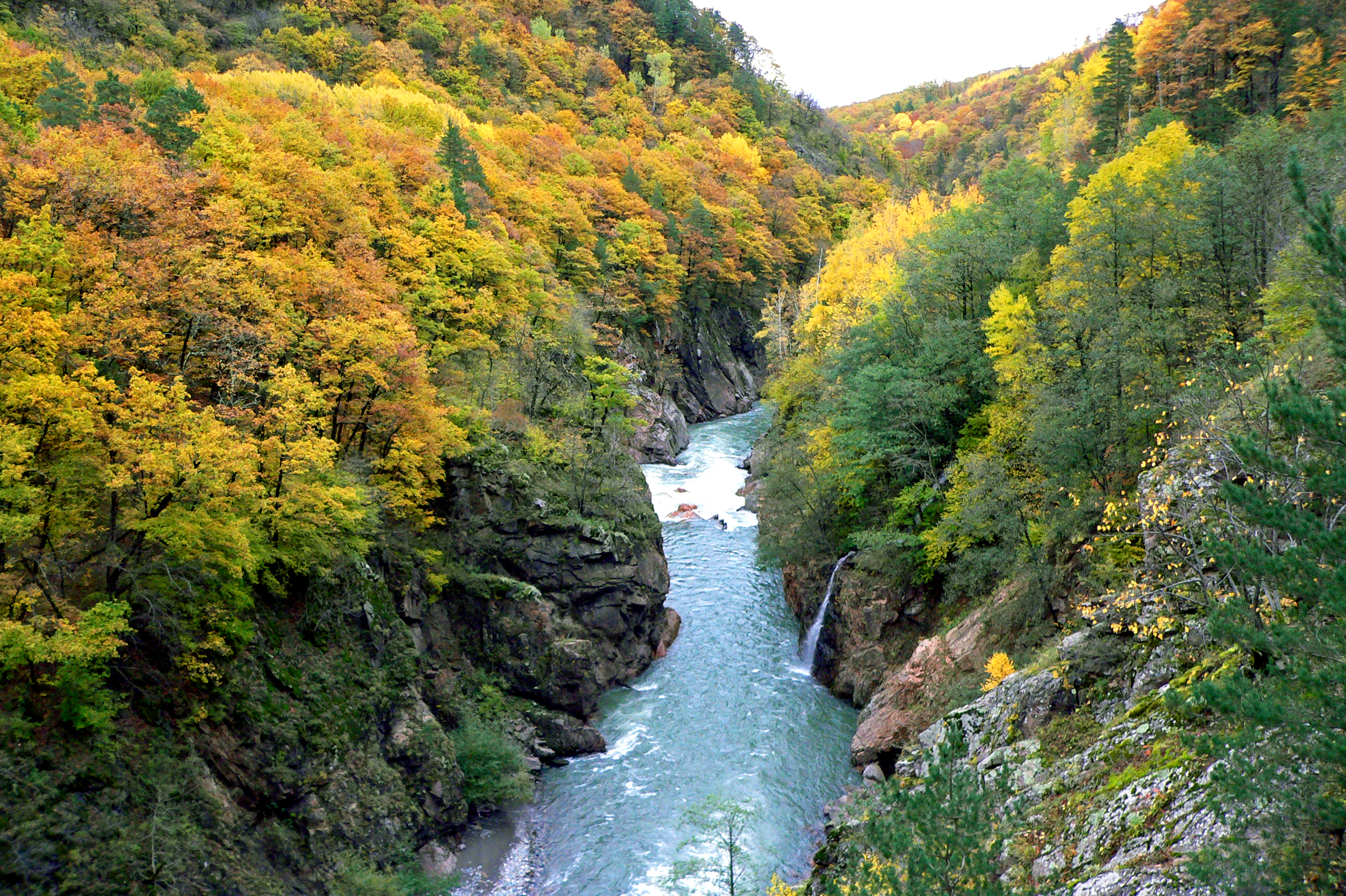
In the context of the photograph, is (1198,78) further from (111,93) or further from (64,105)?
(64,105)

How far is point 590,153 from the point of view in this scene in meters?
71.0

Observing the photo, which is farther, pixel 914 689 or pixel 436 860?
pixel 914 689

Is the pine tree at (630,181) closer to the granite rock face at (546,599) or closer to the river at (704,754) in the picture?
the river at (704,754)

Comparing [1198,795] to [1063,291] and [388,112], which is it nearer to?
[1063,291]

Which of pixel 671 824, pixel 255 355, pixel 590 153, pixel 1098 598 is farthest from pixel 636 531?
pixel 590 153

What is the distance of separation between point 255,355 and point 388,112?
131 feet

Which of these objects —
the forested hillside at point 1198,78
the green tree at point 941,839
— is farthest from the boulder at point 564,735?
the forested hillside at point 1198,78

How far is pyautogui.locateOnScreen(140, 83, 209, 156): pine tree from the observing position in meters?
28.9

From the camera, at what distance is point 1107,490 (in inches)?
826

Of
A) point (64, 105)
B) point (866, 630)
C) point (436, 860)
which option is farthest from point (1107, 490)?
point (64, 105)

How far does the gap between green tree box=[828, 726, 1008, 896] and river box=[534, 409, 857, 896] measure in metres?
9.87

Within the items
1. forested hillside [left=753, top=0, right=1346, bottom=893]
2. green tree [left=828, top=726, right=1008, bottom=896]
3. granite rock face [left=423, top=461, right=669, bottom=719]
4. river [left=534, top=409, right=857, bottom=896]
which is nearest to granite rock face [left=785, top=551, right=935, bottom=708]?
forested hillside [left=753, top=0, right=1346, bottom=893]

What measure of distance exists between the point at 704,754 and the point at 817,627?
8.84 m

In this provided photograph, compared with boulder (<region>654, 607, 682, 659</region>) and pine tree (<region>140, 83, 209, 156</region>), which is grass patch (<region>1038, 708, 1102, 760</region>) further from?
pine tree (<region>140, 83, 209, 156</region>)
